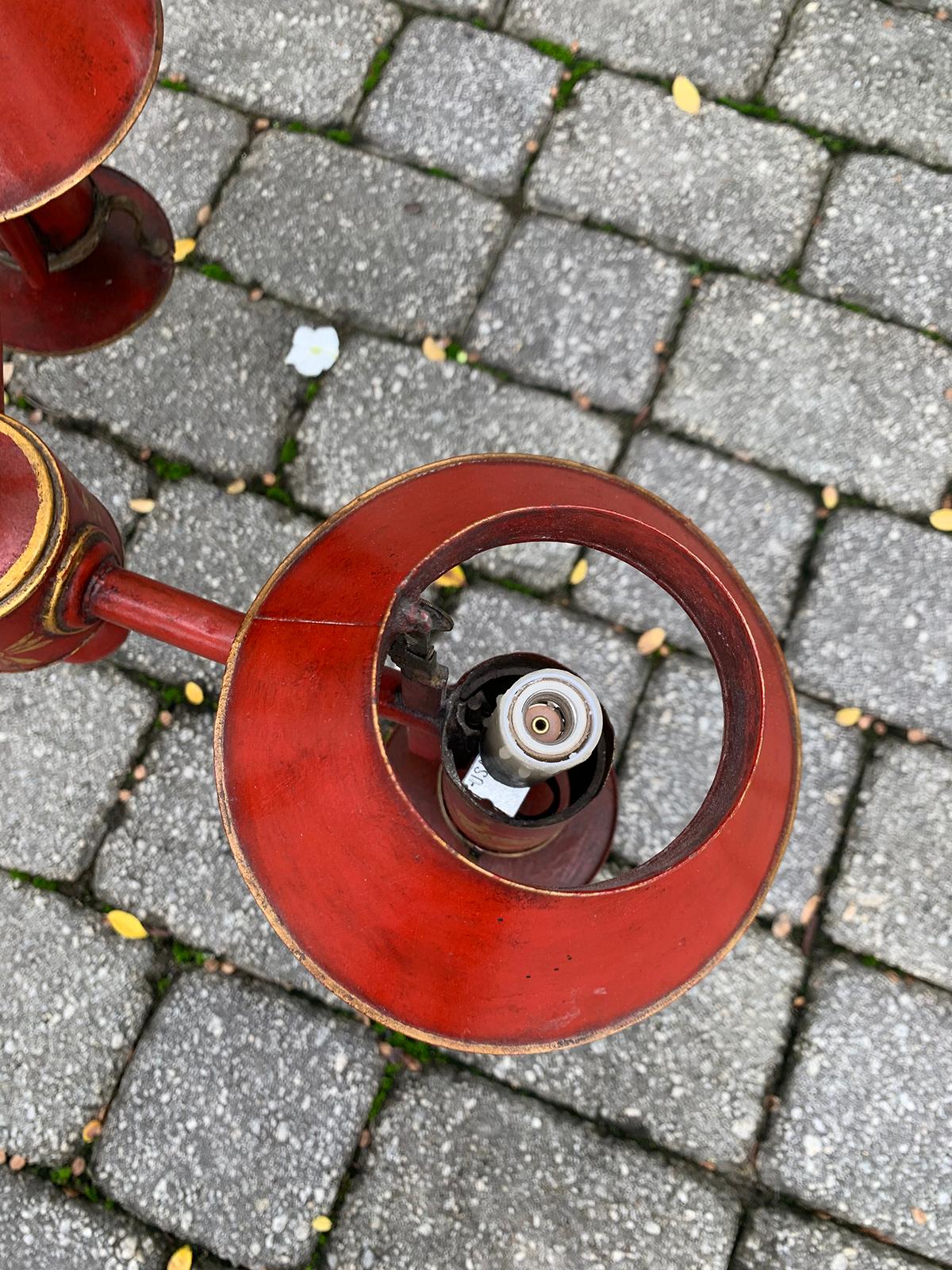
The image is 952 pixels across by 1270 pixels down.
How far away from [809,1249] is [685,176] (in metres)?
2.74

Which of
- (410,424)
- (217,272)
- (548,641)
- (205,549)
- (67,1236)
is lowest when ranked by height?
(67,1236)

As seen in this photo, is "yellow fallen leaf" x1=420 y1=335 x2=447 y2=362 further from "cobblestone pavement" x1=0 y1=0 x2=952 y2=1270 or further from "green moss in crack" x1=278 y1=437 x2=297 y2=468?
"green moss in crack" x1=278 y1=437 x2=297 y2=468

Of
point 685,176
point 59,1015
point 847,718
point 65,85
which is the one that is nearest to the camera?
point 65,85

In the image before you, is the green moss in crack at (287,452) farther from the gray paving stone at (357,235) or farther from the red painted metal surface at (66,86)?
the red painted metal surface at (66,86)

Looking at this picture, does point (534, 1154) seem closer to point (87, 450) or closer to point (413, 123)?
point (87, 450)

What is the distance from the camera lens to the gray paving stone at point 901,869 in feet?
7.29

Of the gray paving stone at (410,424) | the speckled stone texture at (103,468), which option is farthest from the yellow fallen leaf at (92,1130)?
the gray paving stone at (410,424)

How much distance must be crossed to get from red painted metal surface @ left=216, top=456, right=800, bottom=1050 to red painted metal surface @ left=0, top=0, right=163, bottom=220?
0.75 meters

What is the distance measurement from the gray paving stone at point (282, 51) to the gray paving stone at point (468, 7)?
0.34ft

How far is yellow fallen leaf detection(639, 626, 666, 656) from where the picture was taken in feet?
7.72

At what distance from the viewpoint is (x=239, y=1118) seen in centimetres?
212

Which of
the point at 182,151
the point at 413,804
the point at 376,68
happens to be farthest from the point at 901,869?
the point at 182,151

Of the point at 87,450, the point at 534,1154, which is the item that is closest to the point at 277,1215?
the point at 534,1154

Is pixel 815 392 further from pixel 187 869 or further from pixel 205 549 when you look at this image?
pixel 187 869
